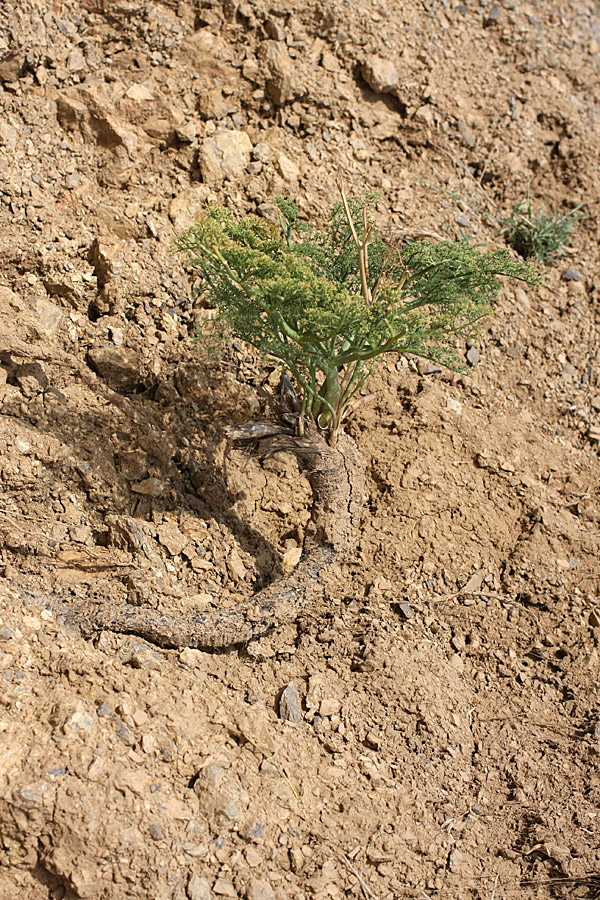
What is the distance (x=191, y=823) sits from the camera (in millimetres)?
2904

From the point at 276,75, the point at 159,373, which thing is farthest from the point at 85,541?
the point at 276,75

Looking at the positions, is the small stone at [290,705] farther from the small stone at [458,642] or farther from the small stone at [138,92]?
the small stone at [138,92]

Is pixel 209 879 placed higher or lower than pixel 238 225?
lower

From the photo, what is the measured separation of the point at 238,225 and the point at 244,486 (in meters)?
1.48

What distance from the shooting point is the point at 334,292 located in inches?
124

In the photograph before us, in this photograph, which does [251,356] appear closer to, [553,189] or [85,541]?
[85,541]

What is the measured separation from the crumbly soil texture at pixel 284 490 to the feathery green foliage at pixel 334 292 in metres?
0.66

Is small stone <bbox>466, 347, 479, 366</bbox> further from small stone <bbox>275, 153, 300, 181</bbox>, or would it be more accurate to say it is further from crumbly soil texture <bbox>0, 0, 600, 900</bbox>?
small stone <bbox>275, 153, 300, 181</bbox>

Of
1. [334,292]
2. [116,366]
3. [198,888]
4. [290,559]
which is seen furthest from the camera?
[116,366]

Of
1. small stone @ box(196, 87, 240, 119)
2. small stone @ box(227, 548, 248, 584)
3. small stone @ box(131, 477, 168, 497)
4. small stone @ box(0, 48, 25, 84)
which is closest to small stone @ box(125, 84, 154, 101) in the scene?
small stone @ box(196, 87, 240, 119)

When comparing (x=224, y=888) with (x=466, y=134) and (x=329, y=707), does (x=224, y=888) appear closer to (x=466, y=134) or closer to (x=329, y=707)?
(x=329, y=707)

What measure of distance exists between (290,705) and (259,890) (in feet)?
2.66

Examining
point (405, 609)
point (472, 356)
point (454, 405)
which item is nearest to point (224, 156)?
point (472, 356)

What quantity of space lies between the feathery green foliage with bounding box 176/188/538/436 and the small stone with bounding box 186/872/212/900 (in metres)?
2.12
